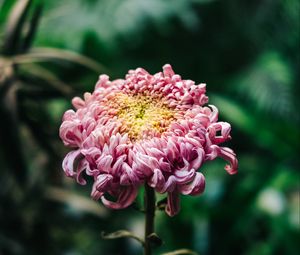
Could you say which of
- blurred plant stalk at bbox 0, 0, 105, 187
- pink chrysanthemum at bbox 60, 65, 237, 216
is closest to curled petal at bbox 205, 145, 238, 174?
pink chrysanthemum at bbox 60, 65, 237, 216

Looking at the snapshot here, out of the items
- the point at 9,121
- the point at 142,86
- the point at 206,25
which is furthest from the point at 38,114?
the point at 206,25

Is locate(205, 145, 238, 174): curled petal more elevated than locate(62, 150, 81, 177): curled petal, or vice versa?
locate(205, 145, 238, 174): curled petal

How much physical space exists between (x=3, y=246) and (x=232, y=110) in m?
0.72

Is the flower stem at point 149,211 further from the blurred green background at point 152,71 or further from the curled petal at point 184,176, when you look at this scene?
the blurred green background at point 152,71

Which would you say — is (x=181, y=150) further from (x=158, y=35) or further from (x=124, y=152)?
(x=158, y=35)

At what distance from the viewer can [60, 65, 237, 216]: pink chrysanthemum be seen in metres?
0.45

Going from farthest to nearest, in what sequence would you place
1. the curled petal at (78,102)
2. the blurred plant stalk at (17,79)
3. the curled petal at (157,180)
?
the blurred plant stalk at (17,79) < the curled petal at (78,102) < the curled petal at (157,180)

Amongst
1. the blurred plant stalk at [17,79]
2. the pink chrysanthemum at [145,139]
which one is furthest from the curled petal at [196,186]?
the blurred plant stalk at [17,79]

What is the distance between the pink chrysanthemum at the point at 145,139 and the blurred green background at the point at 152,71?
384 millimetres

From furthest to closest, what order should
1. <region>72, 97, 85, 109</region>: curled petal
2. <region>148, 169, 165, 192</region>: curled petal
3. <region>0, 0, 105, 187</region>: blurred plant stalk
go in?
1. <region>0, 0, 105, 187</region>: blurred plant stalk
2. <region>72, 97, 85, 109</region>: curled petal
3. <region>148, 169, 165, 192</region>: curled petal

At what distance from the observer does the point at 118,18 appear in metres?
1.68

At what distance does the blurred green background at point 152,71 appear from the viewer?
954mm

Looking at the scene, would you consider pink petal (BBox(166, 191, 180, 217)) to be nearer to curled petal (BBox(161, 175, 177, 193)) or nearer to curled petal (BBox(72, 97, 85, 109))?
curled petal (BBox(161, 175, 177, 193))

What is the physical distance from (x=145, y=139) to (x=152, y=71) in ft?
4.32
